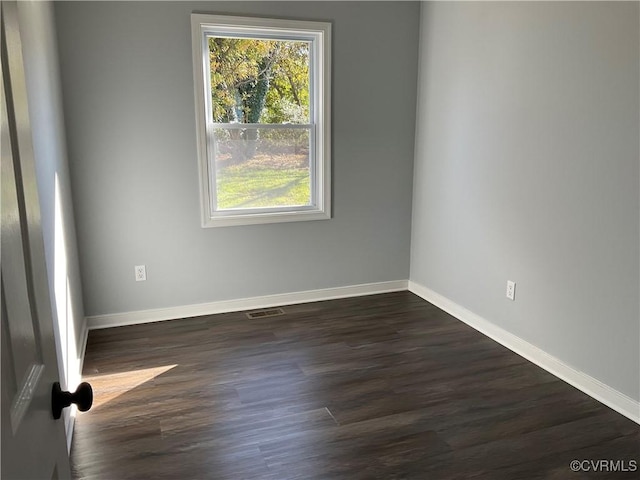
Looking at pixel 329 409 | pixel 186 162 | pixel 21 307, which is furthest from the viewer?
pixel 186 162

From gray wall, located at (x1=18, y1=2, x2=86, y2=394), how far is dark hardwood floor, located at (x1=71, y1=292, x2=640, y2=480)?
0.35 meters

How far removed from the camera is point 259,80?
3629mm

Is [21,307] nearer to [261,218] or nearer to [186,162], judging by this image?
[186,162]

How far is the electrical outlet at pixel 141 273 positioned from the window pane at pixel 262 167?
0.68 meters

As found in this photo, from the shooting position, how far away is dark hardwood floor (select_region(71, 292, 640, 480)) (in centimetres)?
208

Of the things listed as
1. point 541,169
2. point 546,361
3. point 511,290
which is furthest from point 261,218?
point 546,361

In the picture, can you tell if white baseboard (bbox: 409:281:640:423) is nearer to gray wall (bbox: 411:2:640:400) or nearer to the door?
gray wall (bbox: 411:2:640:400)

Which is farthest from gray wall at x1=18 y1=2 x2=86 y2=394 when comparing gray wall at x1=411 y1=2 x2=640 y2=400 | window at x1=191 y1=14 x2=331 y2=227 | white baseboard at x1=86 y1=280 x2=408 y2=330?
gray wall at x1=411 y1=2 x2=640 y2=400

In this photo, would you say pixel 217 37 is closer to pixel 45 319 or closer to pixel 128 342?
pixel 128 342

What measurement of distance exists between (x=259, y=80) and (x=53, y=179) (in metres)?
1.67

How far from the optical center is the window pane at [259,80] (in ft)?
11.5

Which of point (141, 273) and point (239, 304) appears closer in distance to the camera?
point (141, 273)

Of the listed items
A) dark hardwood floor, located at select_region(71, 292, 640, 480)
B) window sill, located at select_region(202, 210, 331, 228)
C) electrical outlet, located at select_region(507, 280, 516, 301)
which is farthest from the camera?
window sill, located at select_region(202, 210, 331, 228)

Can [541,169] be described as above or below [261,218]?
above
